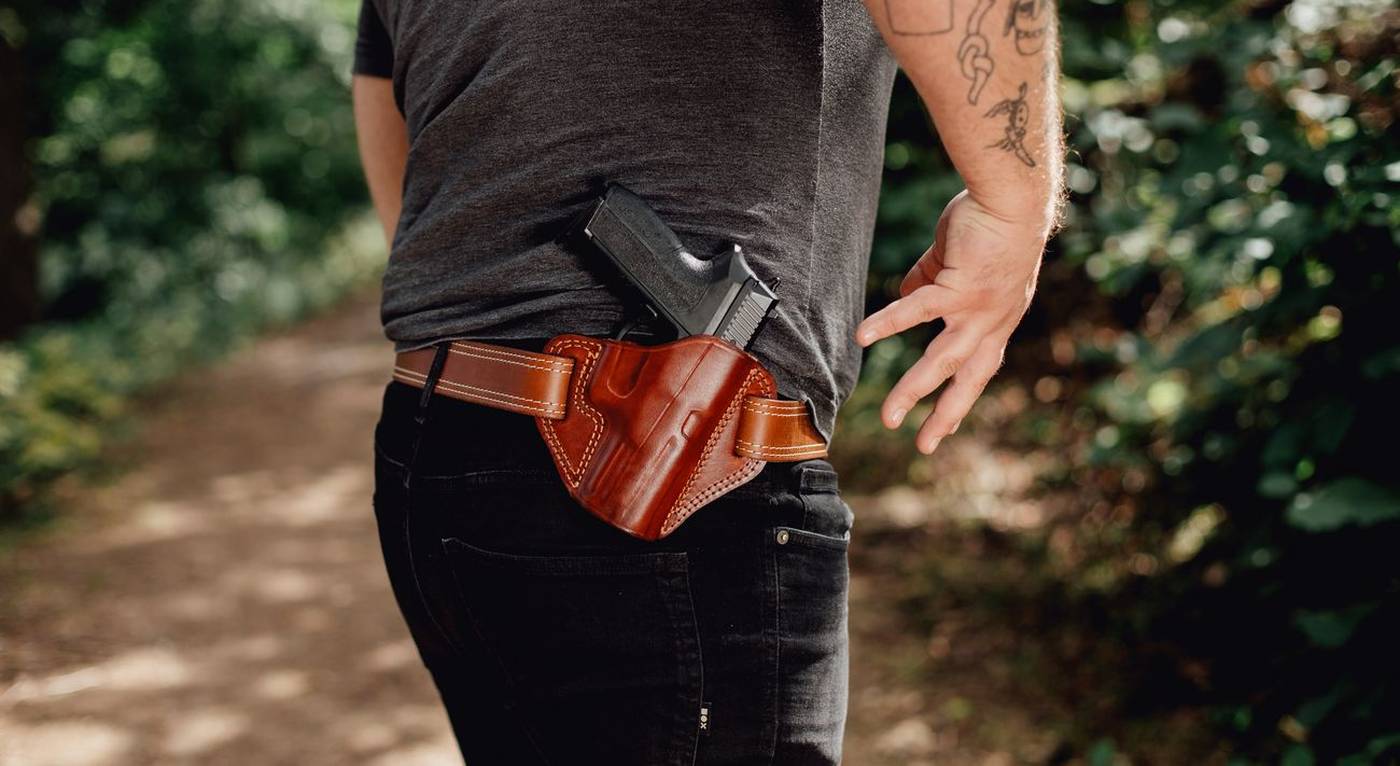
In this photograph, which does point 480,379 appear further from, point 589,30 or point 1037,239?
point 1037,239

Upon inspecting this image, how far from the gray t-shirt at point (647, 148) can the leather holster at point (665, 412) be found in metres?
0.04

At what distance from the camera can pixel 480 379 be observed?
1134mm

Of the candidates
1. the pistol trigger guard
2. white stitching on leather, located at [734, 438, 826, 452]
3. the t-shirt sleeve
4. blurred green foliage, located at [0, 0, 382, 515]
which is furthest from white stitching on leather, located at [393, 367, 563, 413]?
blurred green foliage, located at [0, 0, 382, 515]

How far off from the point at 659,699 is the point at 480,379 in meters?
0.40

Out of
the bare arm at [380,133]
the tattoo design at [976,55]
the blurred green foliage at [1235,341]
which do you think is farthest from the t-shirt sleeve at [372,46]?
the blurred green foliage at [1235,341]

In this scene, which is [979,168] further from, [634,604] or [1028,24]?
[634,604]

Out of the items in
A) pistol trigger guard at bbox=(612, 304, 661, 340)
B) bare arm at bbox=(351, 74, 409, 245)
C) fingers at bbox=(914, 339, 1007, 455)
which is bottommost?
fingers at bbox=(914, 339, 1007, 455)

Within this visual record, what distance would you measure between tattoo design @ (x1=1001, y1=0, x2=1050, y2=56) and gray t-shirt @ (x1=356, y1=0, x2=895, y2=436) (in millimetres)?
212

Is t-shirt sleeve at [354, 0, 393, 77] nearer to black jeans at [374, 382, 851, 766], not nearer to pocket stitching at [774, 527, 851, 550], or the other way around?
black jeans at [374, 382, 851, 766]

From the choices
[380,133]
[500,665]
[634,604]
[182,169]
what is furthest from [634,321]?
[182,169]

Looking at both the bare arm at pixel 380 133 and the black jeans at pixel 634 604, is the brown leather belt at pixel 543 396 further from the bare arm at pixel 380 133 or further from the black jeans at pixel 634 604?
the bare arm at pixel 380 133

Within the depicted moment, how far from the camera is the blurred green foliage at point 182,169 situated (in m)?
8.11

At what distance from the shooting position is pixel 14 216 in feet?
21.8

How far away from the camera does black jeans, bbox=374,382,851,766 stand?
1073 millimetres
